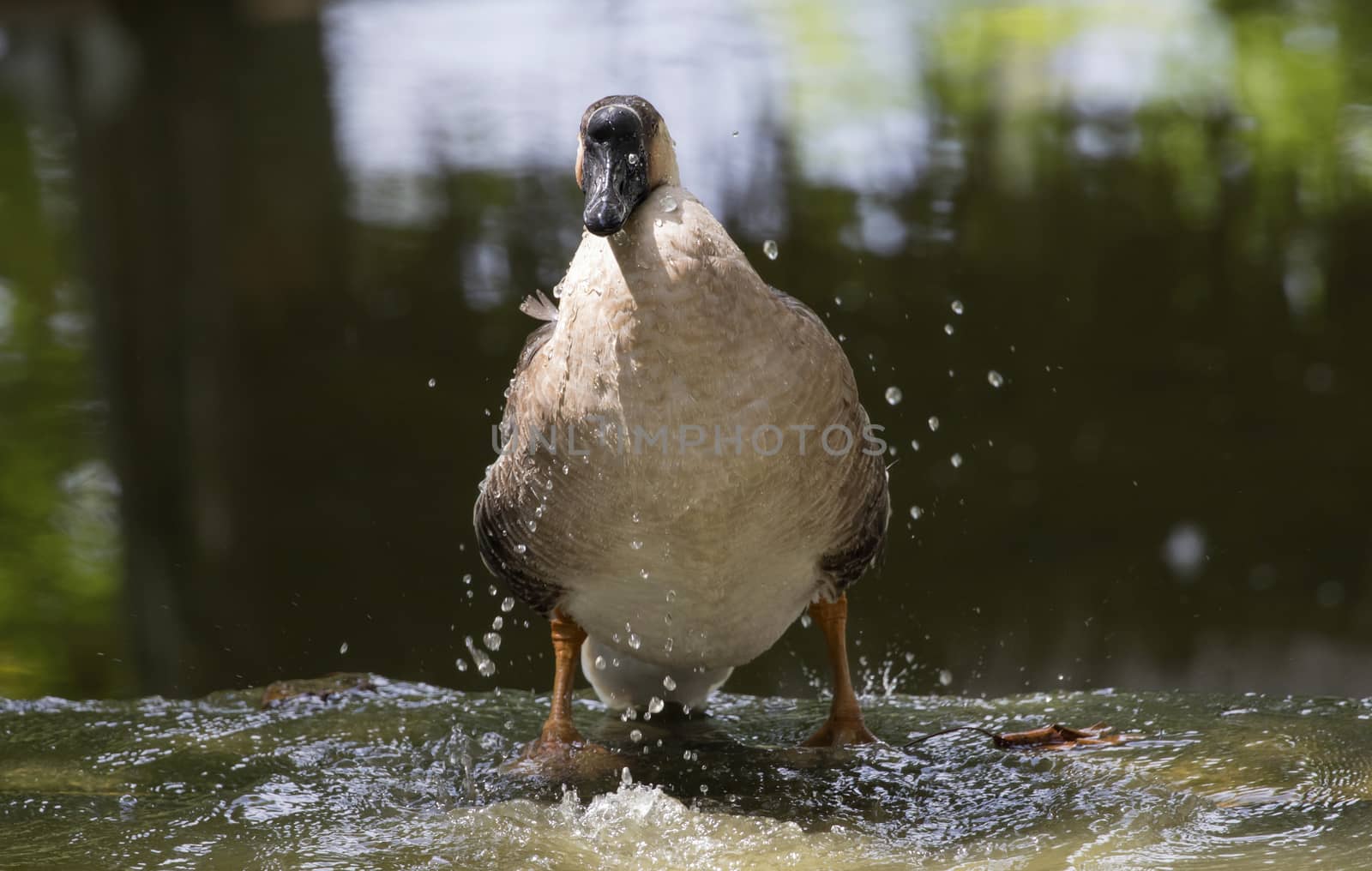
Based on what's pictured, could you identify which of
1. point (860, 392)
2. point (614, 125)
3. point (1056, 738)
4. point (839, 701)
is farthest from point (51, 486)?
point (1056, 738)

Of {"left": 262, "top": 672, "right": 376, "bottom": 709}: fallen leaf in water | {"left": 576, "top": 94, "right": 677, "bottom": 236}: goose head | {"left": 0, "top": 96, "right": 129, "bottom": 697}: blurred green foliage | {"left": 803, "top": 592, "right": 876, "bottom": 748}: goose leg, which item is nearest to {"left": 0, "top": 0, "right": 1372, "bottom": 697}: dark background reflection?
{"left": 0, "top": 96, "right": 129, "bottom": 697}: blurred green foliage

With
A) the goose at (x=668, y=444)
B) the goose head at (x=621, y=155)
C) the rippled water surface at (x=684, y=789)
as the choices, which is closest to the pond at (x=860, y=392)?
the rippled water surface at (x=684, y=789)

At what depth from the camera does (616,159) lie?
322 centimetres

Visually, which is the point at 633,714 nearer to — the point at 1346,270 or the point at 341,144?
the point at 1346,270

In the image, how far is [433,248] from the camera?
1251 cm

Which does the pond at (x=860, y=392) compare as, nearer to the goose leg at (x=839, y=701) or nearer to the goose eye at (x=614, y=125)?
the goose leg at (x=839, y=701)

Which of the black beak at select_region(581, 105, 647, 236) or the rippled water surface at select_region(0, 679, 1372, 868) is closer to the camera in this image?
the rippled water surface at select_region(0, 679, 1372, 868)

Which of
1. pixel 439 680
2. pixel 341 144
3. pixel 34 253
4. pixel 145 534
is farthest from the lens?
pixel 341 144

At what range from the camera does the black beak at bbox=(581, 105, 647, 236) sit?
3.18 meters

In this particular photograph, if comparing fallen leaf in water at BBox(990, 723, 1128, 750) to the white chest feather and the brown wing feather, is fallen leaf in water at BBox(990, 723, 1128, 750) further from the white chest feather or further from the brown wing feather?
the brown wing feather

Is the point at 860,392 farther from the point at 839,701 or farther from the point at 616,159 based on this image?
the point at 616,159

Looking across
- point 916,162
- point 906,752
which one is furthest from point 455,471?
point 916,162

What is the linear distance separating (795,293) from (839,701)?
248 inches

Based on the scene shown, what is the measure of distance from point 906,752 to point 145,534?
573 cm
